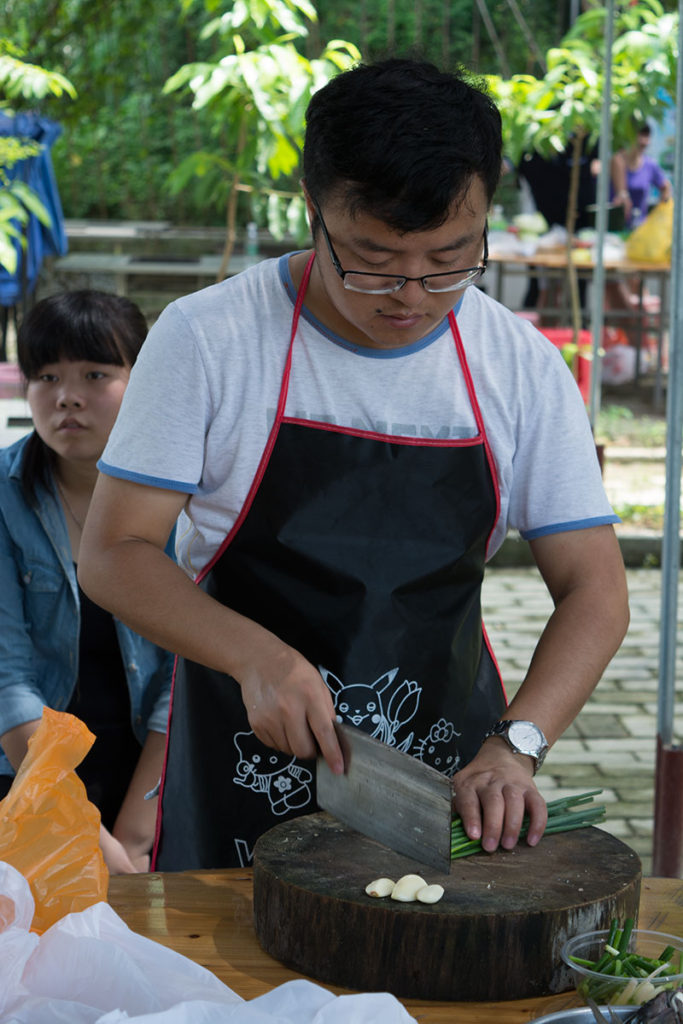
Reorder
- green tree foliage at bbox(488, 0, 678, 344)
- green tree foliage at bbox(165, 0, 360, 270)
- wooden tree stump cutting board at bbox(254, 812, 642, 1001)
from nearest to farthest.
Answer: wooden tree stump cutting board at bbox(254, 812, 642, 1001) < green tree foliage at bbox(165, 0, 360, 270) < green tree foliage at bbox(488, 0, 678, 344)

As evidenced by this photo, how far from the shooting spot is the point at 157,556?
1.69 metres

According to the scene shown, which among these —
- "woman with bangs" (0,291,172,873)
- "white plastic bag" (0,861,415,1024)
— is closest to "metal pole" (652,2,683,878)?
"woman with bangs" (0,291,172,873)

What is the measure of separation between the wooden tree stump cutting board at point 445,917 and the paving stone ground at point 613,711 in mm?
2105

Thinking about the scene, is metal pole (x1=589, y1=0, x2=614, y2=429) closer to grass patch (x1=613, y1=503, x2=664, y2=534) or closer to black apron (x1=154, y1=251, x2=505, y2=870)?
grass patch (x1=613, y1=503, x2=664, y2=534)

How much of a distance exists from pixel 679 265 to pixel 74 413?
51.8 inches

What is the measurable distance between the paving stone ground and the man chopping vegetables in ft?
6.21

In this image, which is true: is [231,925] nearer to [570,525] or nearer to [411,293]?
[570,525]

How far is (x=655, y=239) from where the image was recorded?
8.59m

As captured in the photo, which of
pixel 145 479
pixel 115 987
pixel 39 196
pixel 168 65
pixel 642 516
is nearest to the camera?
pixel 115 987

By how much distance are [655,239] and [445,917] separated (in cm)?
786

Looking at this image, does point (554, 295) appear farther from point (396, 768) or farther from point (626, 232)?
point (396, 768)

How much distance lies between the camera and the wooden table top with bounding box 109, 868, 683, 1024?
138 centimetres

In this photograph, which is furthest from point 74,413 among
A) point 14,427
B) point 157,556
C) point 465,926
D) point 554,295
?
point 554,295

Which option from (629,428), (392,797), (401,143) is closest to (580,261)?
(629,428)
